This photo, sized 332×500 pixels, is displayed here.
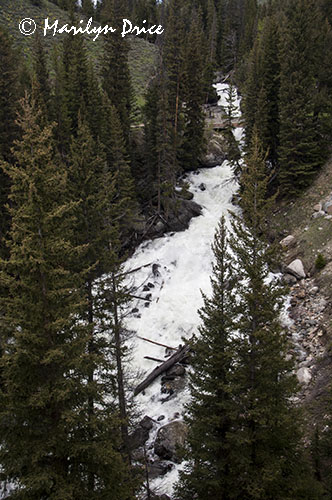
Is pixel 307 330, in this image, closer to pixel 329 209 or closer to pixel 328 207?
pixel 329 209

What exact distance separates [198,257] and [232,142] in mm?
12038

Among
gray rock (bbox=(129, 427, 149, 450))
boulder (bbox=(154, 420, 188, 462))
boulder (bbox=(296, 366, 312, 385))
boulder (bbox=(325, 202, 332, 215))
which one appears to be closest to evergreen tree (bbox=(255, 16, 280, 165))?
boulder (bbox=(325, 202, 332, 215))

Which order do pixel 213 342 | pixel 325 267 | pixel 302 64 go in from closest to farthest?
pixel 213 342 → pixel 325 267 → pixel 302 64

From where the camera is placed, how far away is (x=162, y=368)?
2044 cm

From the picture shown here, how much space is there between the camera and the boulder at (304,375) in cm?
1614

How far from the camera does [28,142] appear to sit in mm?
8828

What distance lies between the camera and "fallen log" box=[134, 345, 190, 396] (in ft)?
65.3

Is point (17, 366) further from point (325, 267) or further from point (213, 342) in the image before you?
point (325, 267)

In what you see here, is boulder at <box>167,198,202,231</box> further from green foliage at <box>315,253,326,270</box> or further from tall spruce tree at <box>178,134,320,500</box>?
tall spruce tree at <box>178,134,320,500</box>

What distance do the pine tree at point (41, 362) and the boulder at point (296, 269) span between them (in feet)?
54.4

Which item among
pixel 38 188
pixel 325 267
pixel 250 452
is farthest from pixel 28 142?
pixel 325 267

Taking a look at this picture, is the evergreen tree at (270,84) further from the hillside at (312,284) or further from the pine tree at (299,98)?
the hillside at (312,284)

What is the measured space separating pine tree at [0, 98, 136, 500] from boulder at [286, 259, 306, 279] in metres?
16.6

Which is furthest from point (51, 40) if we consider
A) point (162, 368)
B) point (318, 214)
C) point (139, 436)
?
point (139, 436)
